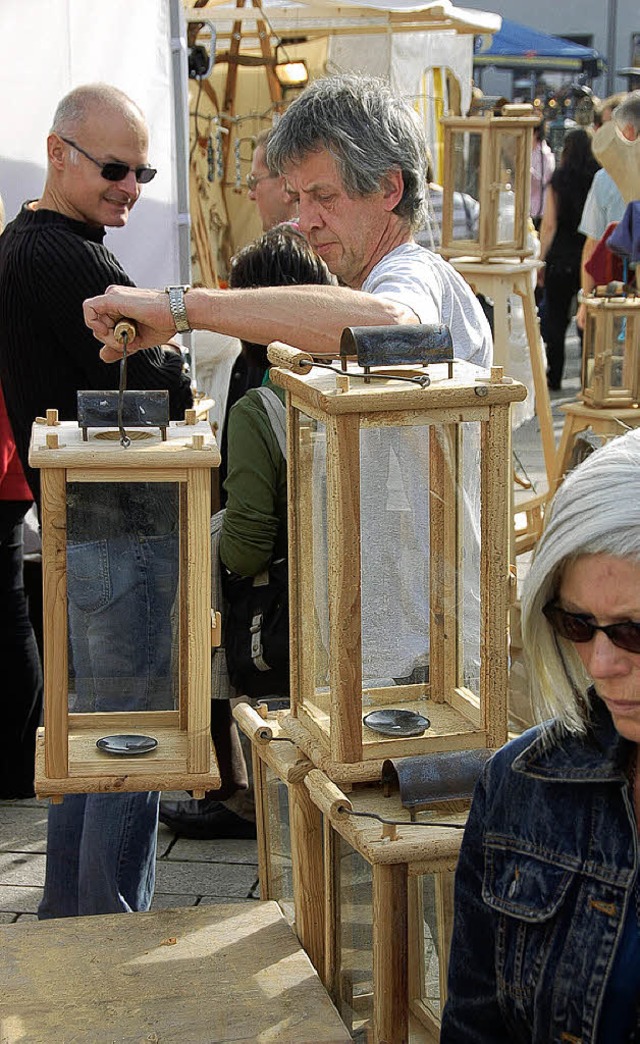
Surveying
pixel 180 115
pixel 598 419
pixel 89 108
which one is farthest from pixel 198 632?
pixel 598 419

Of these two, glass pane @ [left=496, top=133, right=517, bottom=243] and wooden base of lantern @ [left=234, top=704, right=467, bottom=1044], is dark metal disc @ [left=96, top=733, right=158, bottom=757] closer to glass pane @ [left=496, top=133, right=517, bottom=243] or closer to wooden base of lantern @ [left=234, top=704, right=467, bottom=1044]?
wooden base of lantern @ [left=234, top=704, right=467, bottom=1044]

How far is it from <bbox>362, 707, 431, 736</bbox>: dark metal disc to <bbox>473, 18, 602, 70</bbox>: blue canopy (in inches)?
465

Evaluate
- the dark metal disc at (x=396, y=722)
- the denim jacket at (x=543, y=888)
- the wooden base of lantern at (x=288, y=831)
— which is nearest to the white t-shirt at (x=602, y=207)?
the wooden base of lantern at (x=288, y=831)

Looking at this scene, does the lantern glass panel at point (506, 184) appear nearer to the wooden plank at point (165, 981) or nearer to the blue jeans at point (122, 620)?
the blue jeans at point (122, 620)

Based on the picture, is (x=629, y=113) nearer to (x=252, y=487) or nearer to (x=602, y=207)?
(x=602, y=207)

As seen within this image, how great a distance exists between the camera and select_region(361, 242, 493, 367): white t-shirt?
6.23 feet

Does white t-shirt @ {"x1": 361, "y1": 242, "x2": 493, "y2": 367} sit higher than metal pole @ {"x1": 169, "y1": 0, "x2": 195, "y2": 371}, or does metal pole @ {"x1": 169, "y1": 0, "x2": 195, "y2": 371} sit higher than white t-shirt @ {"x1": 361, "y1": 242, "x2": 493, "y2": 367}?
metal pole @ {"x1": 169, "y1": 0, "x2": 195, "y2": 371}

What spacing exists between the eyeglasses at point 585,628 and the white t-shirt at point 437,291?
72 centimetres

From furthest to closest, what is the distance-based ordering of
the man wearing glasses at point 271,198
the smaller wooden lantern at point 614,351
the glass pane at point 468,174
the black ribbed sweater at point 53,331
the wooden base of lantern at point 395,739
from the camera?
the glass pane at point 468,174
the smaller wooden lantern at point 614,351
the man wearing glasses at point 271,198
the black ribbed sweater at point 53,331
the wooden base of lantern at point 395,739

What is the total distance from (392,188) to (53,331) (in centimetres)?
71

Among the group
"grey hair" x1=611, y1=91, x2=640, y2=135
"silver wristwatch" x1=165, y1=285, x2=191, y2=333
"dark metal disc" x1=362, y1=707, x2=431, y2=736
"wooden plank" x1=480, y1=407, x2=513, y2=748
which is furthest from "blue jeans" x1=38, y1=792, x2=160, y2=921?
"grey hair" x1=611, y1=91, x2=640, y2=135

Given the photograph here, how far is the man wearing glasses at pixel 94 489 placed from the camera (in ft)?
5.65

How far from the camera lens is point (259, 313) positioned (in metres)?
1.72

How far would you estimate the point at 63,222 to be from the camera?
2465mm
